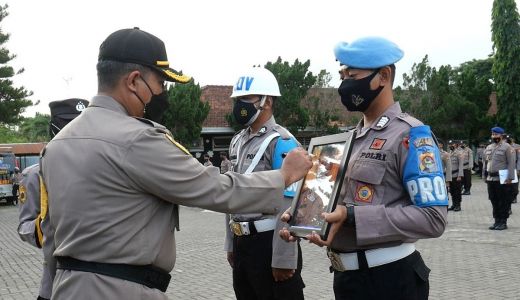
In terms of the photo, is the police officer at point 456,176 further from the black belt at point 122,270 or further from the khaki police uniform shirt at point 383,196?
the black belt at point 122,270

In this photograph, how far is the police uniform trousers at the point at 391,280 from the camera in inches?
103

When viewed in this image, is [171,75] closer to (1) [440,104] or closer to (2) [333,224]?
(2) [333,224]

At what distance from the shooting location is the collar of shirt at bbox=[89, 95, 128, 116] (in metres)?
2.31

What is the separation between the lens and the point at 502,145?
11812 millimetres

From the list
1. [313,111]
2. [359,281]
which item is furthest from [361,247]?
[313,111]

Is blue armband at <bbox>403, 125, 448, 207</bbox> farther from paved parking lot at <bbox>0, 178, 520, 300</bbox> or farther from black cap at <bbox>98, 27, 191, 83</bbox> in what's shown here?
paved parking lot at <bbox>0, 178, 520, 300</bbox>

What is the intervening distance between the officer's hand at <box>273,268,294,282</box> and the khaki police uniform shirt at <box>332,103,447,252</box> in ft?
3.26

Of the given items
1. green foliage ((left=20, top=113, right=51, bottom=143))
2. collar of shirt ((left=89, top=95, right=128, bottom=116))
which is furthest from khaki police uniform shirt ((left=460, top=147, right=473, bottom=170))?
green foliage ((left=20, top=113, right=51, bottom=143))

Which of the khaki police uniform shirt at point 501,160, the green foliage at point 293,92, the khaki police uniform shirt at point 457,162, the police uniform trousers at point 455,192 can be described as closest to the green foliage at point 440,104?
the green foliage at point 293,92

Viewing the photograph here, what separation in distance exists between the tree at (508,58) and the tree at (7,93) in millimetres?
29538

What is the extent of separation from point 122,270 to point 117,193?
306 millimetres

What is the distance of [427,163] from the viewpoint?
2516 mm

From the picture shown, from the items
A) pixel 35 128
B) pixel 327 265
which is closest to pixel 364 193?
pixel 327 265

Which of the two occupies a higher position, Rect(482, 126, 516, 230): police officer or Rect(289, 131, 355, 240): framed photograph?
Rect(289, 131, 355, 240): framed photograph
